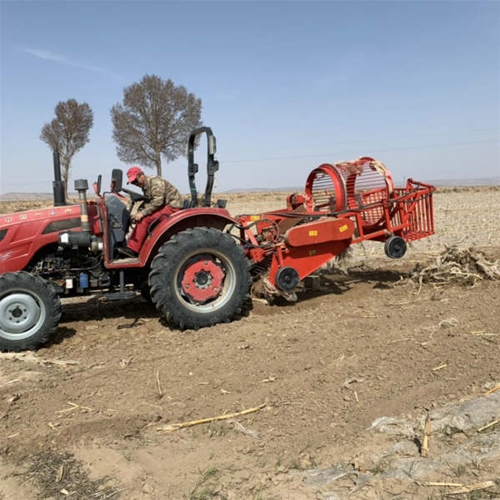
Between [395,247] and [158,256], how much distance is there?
2858 mm

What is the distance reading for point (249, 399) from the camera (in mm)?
3604

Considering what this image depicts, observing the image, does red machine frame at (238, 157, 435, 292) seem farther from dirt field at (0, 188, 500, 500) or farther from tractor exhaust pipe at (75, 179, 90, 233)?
tractor exhaust pipe at (75, 179, 90, 233)

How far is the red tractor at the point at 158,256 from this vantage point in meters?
4.90

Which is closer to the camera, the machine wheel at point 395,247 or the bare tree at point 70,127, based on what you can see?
the machine wheel at point 395,247

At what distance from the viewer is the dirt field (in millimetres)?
2684

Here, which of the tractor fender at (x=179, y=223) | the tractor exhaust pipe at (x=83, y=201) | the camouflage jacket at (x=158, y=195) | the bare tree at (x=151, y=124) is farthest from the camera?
the bare tree at (x=151, y=124)

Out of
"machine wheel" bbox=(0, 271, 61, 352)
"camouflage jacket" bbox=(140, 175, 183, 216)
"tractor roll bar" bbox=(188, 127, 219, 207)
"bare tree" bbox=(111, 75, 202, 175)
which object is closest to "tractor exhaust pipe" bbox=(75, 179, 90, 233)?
"camouflage jacket" bbox=(140, 175, 183, 216)

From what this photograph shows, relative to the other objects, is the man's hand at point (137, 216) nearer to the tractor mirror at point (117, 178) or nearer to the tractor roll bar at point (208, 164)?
the tractor mirror at point (117, 178)

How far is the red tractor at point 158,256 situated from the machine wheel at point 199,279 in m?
0.01

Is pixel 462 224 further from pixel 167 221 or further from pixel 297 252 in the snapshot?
pixel 167 221

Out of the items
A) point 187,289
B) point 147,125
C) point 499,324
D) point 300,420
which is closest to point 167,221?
point 187,289

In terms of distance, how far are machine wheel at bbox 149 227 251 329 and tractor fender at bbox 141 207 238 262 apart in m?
0.17

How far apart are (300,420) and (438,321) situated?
7.08 ft

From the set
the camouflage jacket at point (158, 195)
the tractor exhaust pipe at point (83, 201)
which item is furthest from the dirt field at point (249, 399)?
the camouflage jacket at point (158, 195)
